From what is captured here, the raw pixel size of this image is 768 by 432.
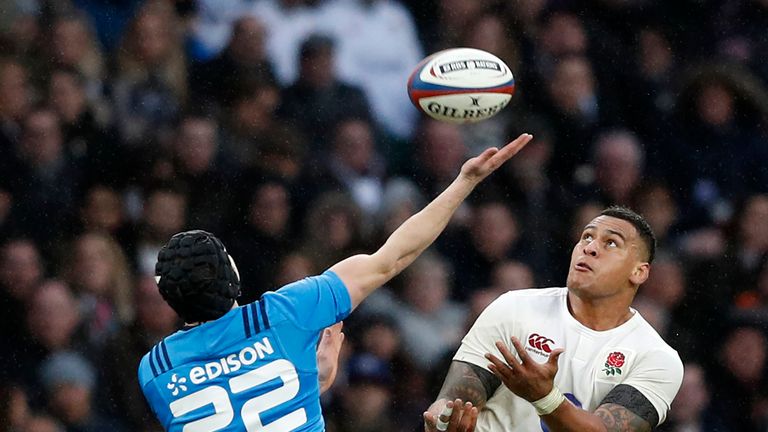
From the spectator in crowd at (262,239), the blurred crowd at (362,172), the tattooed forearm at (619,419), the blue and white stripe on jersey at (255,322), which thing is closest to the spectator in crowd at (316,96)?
the blurred crowd at (362,172)

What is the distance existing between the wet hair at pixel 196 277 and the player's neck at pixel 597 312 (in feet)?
5.82

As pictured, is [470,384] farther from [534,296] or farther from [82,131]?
[82,131]

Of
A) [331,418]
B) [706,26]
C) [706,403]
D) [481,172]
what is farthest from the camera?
[706,26]

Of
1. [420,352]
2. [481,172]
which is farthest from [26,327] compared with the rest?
[481,172]

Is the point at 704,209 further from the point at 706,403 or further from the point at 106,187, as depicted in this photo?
the point at 106,187

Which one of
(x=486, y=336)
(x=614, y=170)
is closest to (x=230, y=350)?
(x=486, y=336)

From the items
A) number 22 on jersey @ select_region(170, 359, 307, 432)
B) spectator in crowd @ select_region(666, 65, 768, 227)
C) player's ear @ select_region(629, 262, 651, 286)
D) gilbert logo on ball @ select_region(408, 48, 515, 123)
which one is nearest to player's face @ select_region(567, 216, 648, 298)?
player's ear @ select_region(629, 262, 651, 286)

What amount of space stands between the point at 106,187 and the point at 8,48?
3.35ft

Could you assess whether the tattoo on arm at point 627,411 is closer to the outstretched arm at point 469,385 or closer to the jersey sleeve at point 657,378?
the jersey sleeve at point 657,378

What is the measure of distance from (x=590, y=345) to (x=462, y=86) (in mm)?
1274

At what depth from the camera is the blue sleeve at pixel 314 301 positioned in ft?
13.8

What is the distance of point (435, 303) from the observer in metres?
8.00

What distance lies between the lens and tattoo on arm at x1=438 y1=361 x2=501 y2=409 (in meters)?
5.14

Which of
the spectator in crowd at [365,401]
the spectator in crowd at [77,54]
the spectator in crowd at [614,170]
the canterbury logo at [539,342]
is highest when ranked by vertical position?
the spectator in crowd at [77,54]
